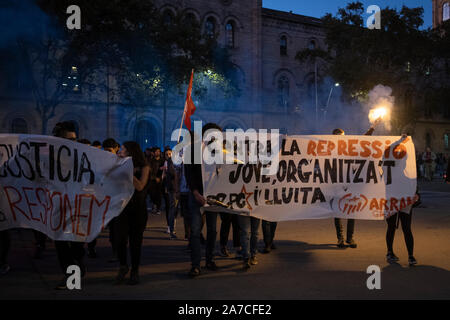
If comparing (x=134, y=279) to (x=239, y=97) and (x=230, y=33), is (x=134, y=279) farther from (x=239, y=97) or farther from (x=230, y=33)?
(x=230, y=33)

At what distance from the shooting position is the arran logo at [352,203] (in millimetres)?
6211

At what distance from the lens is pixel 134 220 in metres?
5.14

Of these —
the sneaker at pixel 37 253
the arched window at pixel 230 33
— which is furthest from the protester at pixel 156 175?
the arched window at pixel 230 33

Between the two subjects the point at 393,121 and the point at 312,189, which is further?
the point at 393,121

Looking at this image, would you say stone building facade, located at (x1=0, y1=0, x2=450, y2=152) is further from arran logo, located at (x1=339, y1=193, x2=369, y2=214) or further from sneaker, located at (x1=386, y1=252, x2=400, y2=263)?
sneaker, located at (x1=386, y1=252, x2=400, y2=263)

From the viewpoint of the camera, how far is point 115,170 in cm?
516

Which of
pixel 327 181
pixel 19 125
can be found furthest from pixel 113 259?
pixel 19 125

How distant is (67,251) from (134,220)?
2.87 ft

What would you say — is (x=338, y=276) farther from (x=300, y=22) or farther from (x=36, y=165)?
(x=300, y=22)

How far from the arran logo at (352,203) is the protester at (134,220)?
3014 millimetres

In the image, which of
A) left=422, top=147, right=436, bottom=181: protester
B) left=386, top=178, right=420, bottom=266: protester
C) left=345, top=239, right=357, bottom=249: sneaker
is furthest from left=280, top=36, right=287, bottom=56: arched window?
left=386, top=178, right=420, bottom=266: protester

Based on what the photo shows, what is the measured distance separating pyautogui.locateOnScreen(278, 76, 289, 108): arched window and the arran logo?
29274 mm
